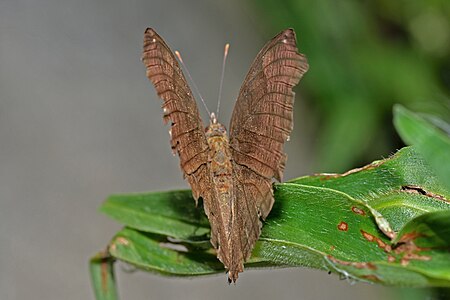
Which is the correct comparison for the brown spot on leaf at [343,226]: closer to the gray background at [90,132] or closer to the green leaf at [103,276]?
the green leaf at [103,276]

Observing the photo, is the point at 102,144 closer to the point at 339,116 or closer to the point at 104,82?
the point at 104,82

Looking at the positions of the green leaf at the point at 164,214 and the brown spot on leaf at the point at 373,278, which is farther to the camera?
the green leaf at the point at 164,214

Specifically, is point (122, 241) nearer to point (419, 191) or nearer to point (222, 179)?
point (222, 179)

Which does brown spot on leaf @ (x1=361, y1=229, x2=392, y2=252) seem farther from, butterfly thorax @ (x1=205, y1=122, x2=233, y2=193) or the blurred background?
the blurred background

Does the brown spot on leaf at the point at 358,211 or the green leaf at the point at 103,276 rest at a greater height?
the brown spot on leaf at the point at 358,211

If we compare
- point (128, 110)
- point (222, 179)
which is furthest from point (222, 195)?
point (128, 110)

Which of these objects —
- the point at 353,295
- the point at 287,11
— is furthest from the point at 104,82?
the point at 353,295

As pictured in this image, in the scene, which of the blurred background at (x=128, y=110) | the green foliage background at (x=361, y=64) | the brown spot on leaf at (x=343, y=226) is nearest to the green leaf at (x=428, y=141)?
the brown spot on leaf at (x=343, y=226)

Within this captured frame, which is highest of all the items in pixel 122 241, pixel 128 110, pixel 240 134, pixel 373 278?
pixel 128 110
